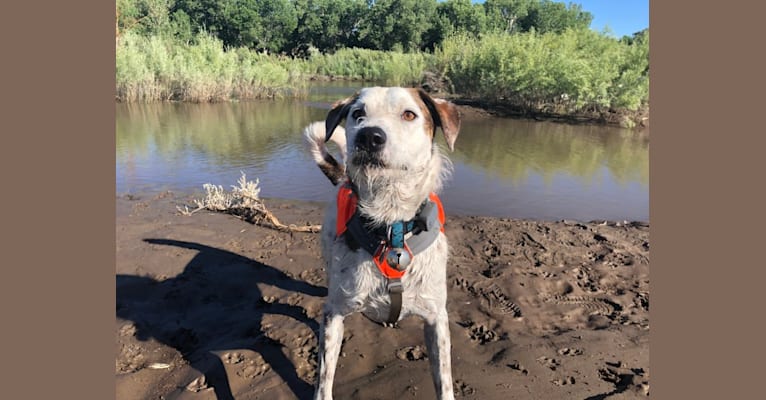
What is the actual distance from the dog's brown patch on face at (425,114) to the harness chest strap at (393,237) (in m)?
0.49

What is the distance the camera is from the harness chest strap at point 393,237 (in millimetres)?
2703

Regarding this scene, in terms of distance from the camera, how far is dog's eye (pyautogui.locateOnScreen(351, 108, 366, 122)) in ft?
8.93

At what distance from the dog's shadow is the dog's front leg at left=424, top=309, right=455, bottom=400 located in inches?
39.2

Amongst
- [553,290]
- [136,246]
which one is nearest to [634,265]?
[553,290]

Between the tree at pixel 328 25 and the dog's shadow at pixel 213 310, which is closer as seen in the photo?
the dog's shadow at pixel 213 310

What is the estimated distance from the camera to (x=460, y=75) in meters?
24.0

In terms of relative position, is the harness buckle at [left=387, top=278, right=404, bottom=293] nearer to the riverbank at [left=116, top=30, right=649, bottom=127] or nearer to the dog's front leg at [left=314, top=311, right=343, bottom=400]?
the dog's front leg at [left=314, top=311, right=343, bottom=400]

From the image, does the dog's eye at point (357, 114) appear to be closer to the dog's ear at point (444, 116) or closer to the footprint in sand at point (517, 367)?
the dog's ear at point (444, 116)

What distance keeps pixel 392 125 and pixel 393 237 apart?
2.48ft

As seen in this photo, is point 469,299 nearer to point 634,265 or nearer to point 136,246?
point 634,265

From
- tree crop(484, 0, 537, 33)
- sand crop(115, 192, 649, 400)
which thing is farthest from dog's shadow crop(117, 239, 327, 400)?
tree crop(484, 0, 537, 33)

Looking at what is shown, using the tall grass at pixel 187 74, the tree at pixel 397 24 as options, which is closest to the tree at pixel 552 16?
the tree at pixel 397 24

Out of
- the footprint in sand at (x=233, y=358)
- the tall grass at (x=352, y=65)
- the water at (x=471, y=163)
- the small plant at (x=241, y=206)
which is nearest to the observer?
the footprint in sand at (x=233, y=358)

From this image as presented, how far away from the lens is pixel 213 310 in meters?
4.09
